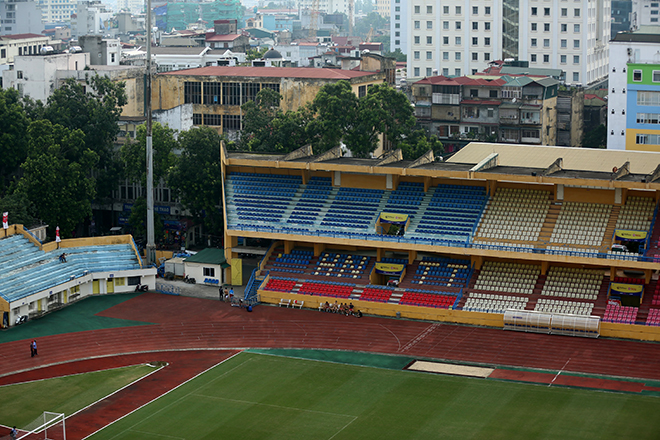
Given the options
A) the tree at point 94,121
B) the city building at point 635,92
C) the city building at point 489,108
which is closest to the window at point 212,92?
the tree at point 94,121

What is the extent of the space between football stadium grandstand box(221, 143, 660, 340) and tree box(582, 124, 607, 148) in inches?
1299

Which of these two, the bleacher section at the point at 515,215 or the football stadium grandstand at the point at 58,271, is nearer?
the football stadium grandstand at the point at 58,271

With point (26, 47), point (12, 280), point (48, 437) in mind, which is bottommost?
point (48, 437)

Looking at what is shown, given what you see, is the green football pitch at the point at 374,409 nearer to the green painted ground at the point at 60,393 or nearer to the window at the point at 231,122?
the green painted ground at the point at 60,393

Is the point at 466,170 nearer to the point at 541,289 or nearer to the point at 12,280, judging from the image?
the point at 541,289

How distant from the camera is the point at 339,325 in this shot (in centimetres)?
6072

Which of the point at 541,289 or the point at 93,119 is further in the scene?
the point at 93,119

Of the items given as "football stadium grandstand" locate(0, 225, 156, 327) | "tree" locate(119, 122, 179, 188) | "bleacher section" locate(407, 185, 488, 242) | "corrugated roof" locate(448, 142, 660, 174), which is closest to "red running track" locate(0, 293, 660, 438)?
"football stadium grandstand" locate(0, 225, 156, 327)

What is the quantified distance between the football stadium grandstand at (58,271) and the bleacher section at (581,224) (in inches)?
1194

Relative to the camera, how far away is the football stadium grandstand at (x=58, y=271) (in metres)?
62.3

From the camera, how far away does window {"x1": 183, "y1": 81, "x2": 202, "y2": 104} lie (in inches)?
4139

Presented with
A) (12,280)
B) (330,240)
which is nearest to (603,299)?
(330,240)

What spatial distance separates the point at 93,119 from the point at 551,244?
1763 inches

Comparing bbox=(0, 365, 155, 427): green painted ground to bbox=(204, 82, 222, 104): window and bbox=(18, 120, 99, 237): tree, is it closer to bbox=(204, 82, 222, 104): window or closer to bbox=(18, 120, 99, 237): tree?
bbox=(18, 120, 99, 237): tree
